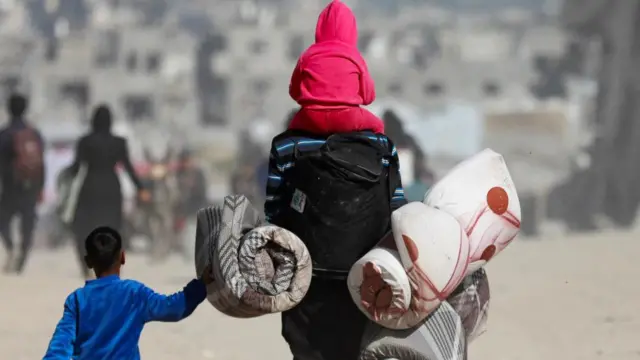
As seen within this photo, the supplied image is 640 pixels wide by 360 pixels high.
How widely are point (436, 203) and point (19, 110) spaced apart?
746 cm

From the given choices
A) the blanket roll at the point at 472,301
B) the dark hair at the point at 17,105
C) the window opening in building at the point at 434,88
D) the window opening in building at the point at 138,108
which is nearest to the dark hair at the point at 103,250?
the blanket roll at the point at 472,301

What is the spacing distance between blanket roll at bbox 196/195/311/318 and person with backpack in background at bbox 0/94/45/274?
703 centimetres

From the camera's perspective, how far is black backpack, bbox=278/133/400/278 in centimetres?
323

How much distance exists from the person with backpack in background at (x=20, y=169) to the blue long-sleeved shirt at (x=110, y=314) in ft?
22.7

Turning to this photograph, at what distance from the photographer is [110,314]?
326 cm

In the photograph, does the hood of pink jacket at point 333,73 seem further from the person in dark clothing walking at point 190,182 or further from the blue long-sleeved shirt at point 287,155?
the person in dark clothing walking at point 190,182

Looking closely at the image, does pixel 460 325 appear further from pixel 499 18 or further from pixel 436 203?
pixel 499 18

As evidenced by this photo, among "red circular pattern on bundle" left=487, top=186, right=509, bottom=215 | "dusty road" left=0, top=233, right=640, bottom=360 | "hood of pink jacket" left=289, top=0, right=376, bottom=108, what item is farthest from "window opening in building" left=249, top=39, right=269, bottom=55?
"red circular pattern on bundle" left=487, top=186, right=509, bottom=215

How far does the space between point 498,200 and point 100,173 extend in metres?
6.10

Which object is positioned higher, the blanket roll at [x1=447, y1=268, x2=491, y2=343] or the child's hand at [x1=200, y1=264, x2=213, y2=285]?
the child's hand at [x1=200, y1=264, x2=213, y2=285]

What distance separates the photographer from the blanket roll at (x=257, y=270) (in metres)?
3.15

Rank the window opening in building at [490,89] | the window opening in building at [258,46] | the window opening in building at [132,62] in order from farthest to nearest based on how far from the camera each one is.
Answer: the window opening in building at [258,46] < the window opening in building at [132,62] < the window opening in building at [490,89]

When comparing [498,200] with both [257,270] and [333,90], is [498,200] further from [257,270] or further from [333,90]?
[257,270]

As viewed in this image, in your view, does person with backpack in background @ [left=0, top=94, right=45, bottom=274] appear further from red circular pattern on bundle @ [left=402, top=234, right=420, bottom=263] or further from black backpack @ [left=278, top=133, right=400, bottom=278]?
red circular pattern on bundle @ [left=402, top=234, right=420, bottom=263]
